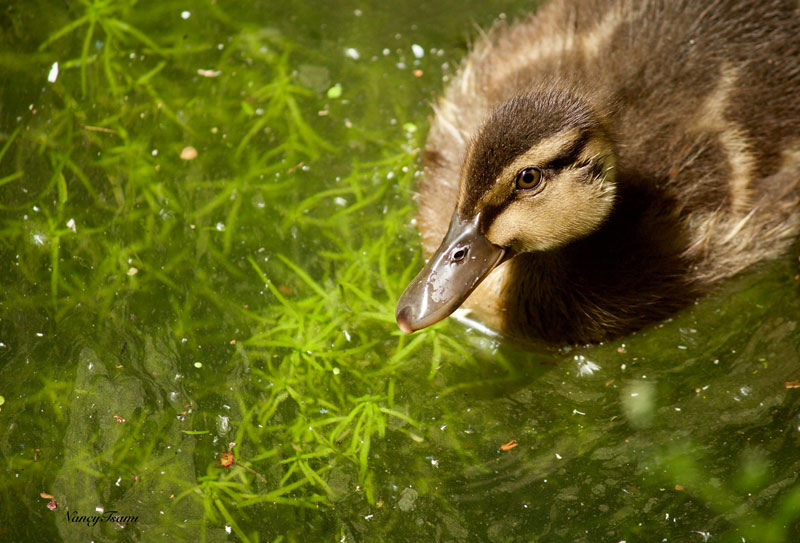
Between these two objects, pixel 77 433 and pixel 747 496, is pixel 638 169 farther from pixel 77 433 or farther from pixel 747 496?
pixel 77 433

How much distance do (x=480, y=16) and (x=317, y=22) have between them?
0.61m

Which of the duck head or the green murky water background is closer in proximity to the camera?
the duck head

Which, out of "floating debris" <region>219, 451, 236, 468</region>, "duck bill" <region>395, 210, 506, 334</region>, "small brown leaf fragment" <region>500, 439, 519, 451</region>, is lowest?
"small brown leaf fragment" <region>500, 439, 519, 451</region>

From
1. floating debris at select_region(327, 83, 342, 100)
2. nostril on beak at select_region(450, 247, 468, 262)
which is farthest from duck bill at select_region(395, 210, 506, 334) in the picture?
floating debris at select_region(327, 83, 342, 100)

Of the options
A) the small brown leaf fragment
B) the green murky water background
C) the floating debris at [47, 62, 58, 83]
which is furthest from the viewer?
the floating debris at [47, 62, 58, 83]

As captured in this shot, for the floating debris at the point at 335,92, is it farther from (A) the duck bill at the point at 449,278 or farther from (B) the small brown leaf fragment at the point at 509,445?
(B) the small brown leaf fragment at the point at 509,445

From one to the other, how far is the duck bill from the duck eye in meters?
0.13

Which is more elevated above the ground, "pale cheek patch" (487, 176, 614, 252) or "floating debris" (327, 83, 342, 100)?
"floating debris" (327, 83, 342, 100)

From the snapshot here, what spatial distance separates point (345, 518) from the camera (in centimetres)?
209

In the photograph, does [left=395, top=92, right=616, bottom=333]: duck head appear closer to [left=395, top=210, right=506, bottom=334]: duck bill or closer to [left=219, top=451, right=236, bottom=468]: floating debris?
[left=395, top=210, right=506, bottom=334]: duck bill

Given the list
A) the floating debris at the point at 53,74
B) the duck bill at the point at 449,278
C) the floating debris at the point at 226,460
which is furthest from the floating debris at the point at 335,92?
the floating debris at the point at 226,460

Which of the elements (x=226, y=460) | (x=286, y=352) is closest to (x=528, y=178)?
(x=286, y=352)

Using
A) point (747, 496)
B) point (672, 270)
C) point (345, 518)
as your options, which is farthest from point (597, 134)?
point (345, 518)

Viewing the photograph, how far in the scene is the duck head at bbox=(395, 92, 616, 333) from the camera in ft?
6.48
